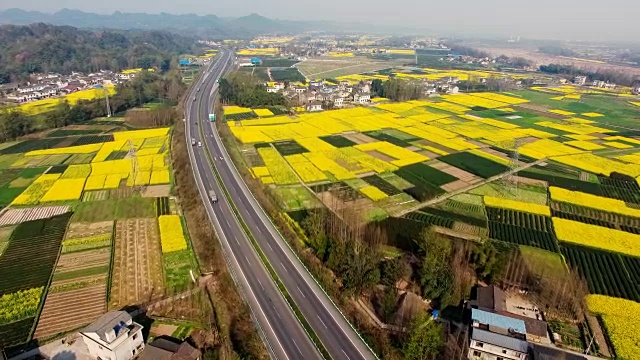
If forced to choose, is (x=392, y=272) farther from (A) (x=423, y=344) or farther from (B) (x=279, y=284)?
(B) (x=279, y=284)

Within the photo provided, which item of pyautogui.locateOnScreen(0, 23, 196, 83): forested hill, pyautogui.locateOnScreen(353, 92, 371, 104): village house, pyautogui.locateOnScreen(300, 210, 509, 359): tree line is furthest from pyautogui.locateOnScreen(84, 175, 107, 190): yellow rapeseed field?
pyautogui.locateOnScreen(0, 23, 196, 83): forested hill

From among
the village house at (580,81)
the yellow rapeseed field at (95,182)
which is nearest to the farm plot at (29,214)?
the yellow rapeseed field at (95,182)

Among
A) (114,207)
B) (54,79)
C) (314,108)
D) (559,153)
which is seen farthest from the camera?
(54,79)

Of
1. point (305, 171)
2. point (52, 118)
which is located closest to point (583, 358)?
point (305, 171)

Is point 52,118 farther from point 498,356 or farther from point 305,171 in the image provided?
point 498,356

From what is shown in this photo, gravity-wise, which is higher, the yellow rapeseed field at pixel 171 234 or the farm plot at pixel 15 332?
the yellow rapeseed field at pixel 171 234

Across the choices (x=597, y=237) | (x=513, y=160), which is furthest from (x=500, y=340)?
(x=513, y=160)

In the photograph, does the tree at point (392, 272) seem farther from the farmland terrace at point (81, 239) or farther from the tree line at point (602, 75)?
the tree line at point (602, 75)

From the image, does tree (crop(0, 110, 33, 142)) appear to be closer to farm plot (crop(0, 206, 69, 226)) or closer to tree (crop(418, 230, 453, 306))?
farm plot (crop(0, 206, 69, 226))
